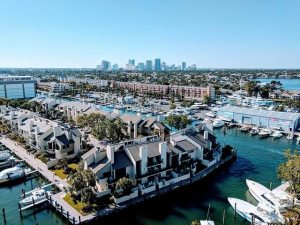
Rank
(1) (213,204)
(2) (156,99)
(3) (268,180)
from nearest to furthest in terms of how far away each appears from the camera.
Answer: (1) (213,204), (3) (268,180), (2) (156,99)

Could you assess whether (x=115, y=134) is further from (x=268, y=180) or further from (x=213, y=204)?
(x=268, y=180)

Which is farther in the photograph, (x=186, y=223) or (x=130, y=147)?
(x=130, y=147)

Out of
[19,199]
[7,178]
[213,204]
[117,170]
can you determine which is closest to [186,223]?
[213,204]

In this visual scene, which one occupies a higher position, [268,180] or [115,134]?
[115,134]

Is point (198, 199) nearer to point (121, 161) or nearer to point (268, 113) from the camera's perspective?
point (121, 161)

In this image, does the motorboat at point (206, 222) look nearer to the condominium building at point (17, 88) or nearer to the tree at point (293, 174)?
the tree at point (293, 174)

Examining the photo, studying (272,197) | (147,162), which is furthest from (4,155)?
(272,197)

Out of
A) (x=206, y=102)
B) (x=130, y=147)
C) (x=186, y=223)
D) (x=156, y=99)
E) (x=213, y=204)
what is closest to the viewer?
(x=186, y=223)
